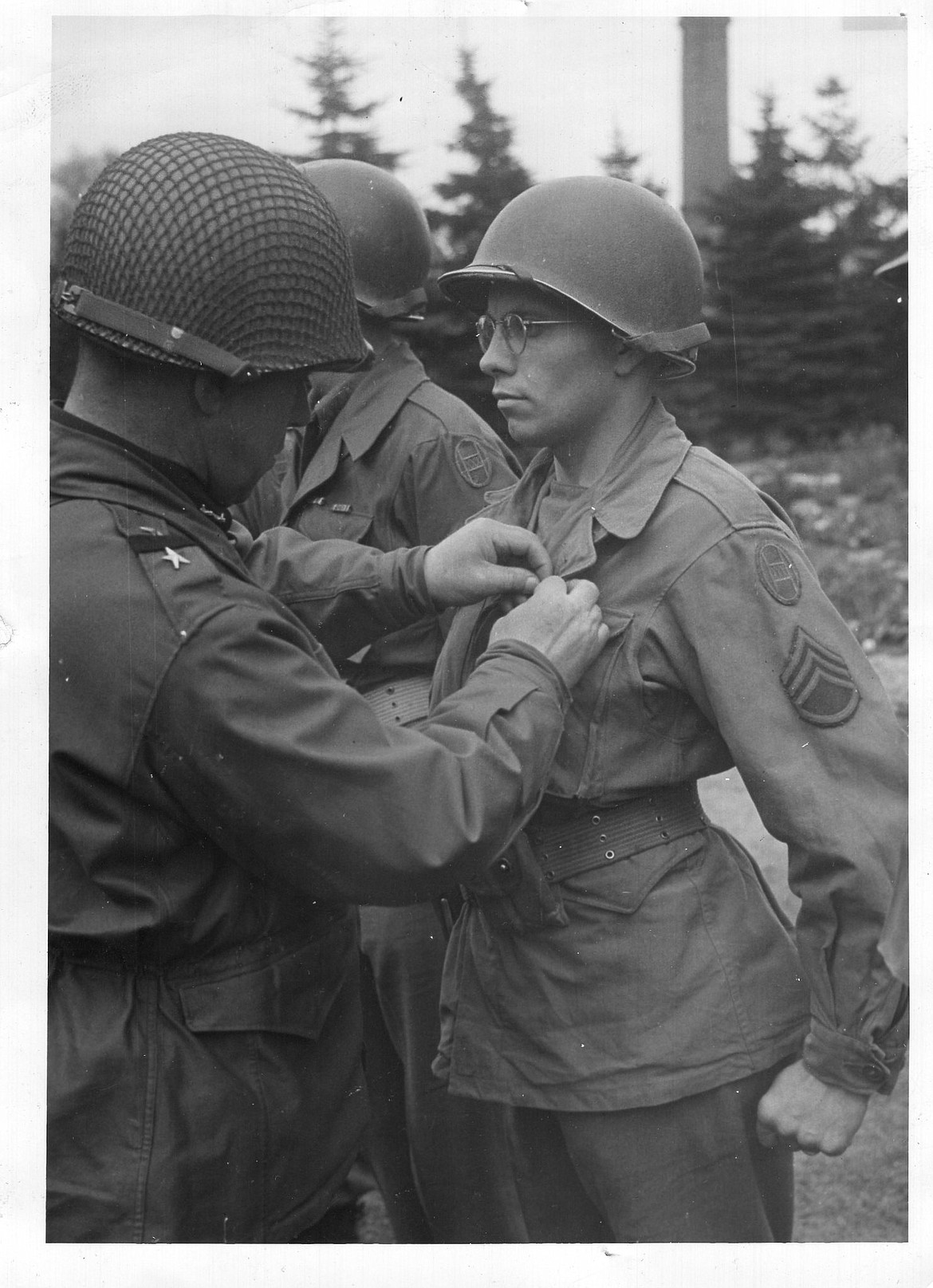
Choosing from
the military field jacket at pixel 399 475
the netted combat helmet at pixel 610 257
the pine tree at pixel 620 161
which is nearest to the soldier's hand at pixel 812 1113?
the netted combat helmet at pixel 610 257

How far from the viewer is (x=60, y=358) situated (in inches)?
119

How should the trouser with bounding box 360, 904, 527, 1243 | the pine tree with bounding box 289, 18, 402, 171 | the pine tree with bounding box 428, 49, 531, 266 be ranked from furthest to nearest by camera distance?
the trouser with bounding box 360, 904, 527, 1243 → the pine tree with bounding box 428, 49, 531, 266 → the pine tree with bounding box 289, 18, 402, 171

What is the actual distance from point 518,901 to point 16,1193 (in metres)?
1.15

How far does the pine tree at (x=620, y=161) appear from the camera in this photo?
335cm

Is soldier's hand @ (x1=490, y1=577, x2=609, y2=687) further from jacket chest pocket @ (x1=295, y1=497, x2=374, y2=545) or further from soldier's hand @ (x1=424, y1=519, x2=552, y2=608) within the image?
jacket chest pocket @ (x1=295, y1=497, x2=374, y2=545)

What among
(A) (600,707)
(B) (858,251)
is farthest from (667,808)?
(B) (858,251)

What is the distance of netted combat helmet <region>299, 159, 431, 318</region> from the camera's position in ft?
12.5

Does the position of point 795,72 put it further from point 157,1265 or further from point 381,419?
point 157,1265

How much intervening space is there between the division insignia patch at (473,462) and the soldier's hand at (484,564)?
0.91 meters

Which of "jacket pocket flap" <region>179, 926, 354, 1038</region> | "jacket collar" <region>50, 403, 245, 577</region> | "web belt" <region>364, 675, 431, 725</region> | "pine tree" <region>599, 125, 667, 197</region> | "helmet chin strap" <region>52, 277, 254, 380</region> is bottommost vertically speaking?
"web belt" <region>364, 675, 431, 725</region>

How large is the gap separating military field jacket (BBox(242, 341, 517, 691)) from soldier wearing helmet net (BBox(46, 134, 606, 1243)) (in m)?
1.23

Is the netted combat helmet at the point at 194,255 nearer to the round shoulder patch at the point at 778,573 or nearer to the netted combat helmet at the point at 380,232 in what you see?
the round shoulder patch at the point at 778,573

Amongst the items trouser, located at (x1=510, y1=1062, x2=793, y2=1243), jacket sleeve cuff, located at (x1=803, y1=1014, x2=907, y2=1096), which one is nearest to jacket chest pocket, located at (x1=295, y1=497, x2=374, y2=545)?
trouser, located at (x1=510, y1=1062, x2=793, y2=1243)

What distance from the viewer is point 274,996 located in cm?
255
